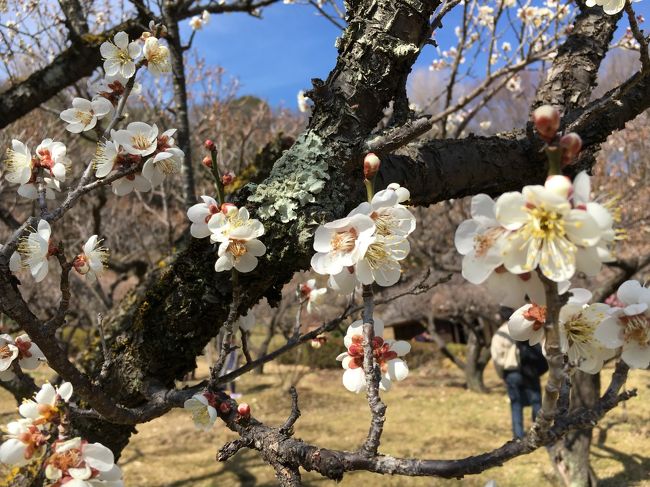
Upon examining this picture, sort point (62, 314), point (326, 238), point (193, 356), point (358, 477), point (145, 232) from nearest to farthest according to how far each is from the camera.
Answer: point (326, 238), point (62, 314), point (193, 356), point (358, 477), point (145, 232)

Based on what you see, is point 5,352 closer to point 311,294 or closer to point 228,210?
point 228,210

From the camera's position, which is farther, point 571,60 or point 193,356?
point 571,60

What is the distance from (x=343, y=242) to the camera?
89 centimetres

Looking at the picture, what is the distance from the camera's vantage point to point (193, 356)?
1616 mm

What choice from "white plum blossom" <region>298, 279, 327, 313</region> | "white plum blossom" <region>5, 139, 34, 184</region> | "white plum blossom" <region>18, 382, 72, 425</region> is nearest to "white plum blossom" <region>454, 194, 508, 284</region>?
"white plum blossom" <region>18, 382, 72, 425</region>

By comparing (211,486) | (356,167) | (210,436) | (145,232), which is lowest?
(211,486)

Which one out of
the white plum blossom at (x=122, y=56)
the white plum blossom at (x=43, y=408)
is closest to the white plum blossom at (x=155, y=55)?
the white plum blossom at (x=122, y=56)

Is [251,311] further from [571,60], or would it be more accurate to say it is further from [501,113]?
[501,113]

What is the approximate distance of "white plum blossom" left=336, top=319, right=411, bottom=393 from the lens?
3.52ft

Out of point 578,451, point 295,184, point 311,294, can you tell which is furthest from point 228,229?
point 578,451

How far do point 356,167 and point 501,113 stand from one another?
Result: 9396mm

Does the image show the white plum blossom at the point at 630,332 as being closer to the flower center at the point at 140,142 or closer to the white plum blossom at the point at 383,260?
the white plum blossom at the point at 383,260

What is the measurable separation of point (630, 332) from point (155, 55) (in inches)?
55.9

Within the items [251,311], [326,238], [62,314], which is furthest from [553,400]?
[251,311]
